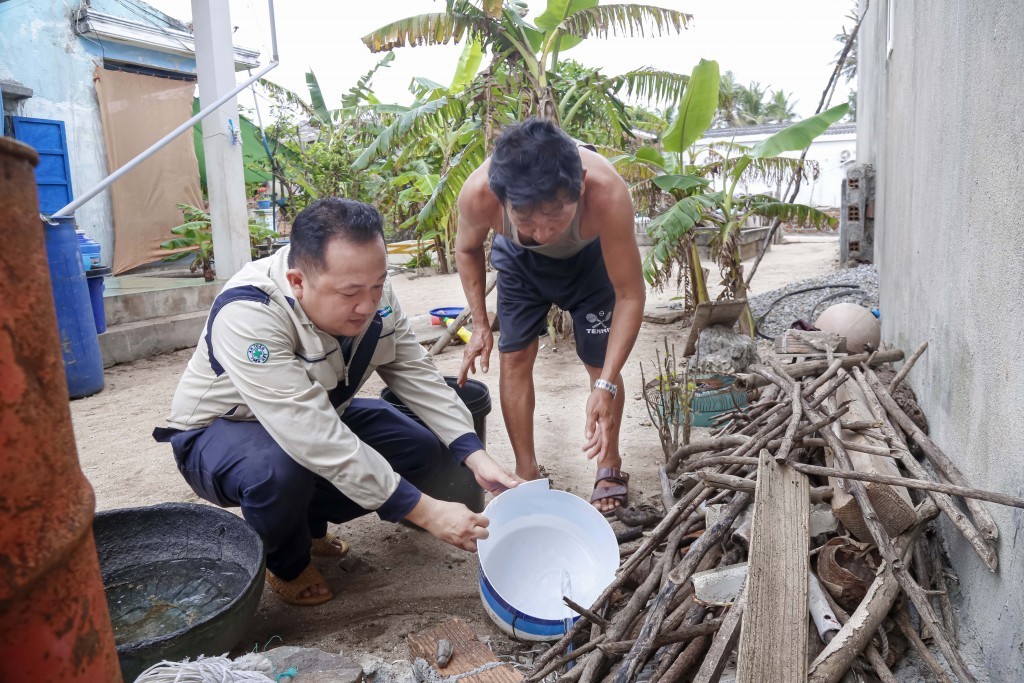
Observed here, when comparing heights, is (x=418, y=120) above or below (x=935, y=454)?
above

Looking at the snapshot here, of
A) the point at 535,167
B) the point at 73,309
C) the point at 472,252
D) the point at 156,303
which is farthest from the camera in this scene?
the point at 156,303

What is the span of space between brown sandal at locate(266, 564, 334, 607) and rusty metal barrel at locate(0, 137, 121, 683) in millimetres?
1936

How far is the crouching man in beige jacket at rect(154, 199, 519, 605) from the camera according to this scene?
221 centimetres

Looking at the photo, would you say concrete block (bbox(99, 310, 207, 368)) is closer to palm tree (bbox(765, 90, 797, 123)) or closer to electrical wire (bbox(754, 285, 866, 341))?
electrical wire (bbox(754, 285, 866, 341))

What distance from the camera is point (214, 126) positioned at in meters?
7.26

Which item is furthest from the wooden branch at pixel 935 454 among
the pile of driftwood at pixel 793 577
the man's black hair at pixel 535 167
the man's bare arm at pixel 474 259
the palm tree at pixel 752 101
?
the palm tree at pixel 752 101

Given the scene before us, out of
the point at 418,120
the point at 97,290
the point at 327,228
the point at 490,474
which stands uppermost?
the point at 418,120

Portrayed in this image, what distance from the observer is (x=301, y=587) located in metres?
2.59

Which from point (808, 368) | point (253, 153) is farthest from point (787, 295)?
point (253, 153)

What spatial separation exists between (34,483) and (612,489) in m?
2.78

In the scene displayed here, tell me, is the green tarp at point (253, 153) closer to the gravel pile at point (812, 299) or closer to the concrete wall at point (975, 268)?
the gravel pile at point (812, 299)

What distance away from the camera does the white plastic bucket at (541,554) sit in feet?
7.84

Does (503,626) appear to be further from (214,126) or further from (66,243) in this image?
(214,126)

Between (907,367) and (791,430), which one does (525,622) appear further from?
(907,367)
